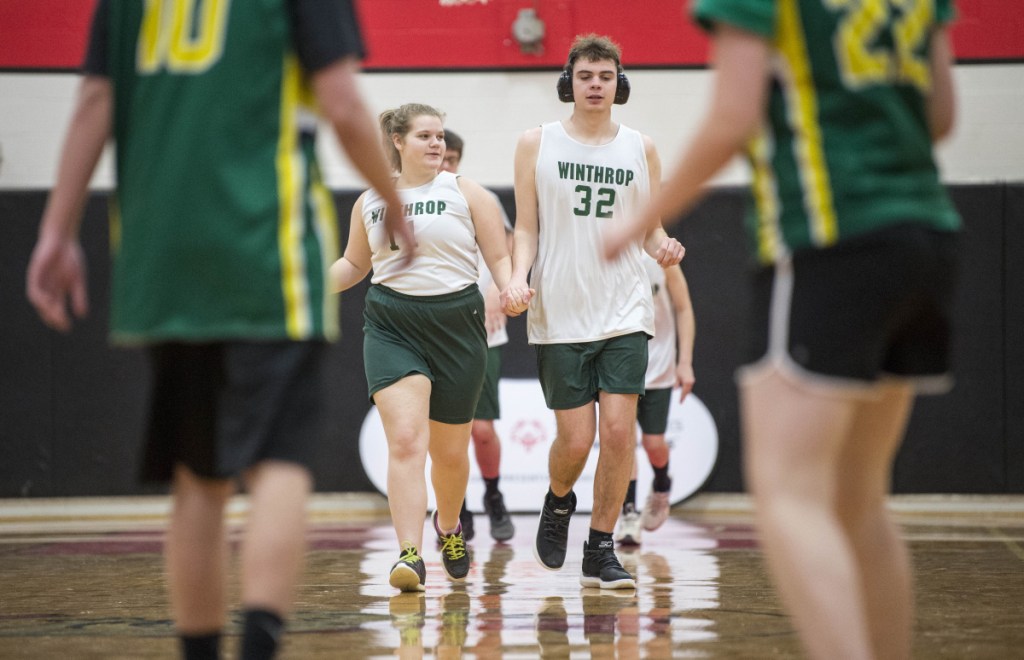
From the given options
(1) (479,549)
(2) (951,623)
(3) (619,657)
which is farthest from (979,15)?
(3) (619,657)

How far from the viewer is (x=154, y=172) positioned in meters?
2.47

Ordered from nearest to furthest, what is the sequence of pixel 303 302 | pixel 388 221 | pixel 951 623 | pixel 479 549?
pixel 303 302 < pixel 388 221 < pixel 951 623 < pixel 479 549

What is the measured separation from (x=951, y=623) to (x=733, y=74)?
2.71 metres

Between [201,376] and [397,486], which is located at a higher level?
[201,376]

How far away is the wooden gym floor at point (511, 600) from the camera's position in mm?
3998

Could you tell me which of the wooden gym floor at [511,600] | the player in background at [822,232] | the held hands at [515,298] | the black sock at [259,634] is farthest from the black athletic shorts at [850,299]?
the held hands at [515,298]

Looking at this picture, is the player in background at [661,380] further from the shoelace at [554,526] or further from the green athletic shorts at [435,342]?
the green athletic shorts at [435,342]

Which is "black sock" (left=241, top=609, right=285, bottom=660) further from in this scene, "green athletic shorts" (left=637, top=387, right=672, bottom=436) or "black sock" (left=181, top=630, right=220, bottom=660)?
"green athletic shorts" (left=637, top=387, right=672, bottom=436)

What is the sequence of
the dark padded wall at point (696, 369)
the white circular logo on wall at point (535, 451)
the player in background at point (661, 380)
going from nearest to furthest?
1. the player in background at point (661, 380)
2. the white circular logo on wall at point (535, 451)
3. the dark padded wall at point (696, 369)

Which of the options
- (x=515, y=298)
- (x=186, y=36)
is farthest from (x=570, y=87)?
(x=186, y=36)

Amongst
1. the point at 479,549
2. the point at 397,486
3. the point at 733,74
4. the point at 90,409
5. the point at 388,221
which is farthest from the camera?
the point at 90,409

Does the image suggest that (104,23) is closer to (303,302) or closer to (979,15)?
(303,302)

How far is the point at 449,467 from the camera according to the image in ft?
18.1

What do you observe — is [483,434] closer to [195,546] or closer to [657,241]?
[657,241]
